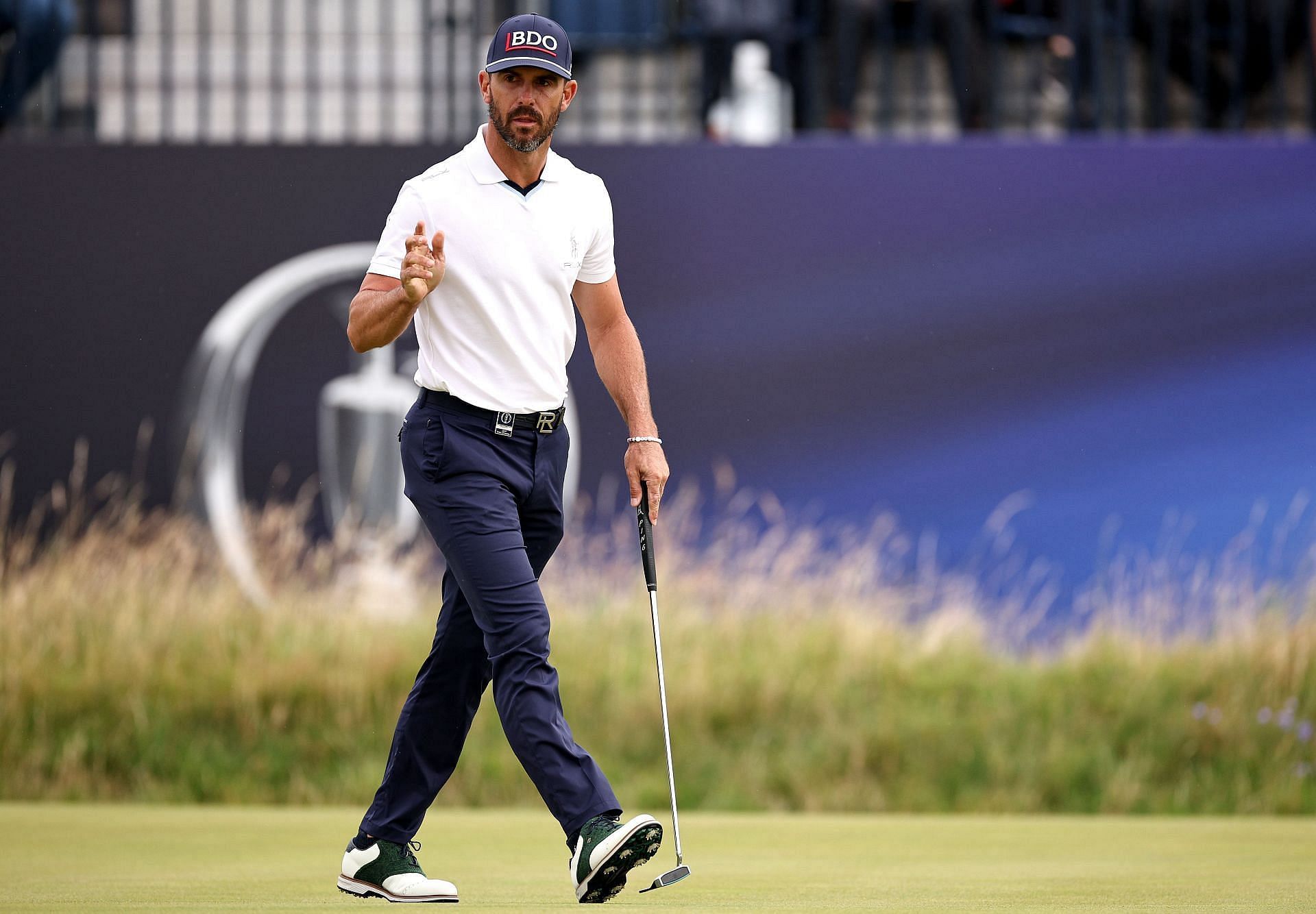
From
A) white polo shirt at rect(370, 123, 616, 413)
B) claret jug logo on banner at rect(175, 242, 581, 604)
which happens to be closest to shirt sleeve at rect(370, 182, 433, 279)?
white polo shirt at rect(370, 123, 616, 413)

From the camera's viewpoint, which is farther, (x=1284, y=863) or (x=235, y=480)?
(x=235, y=480)

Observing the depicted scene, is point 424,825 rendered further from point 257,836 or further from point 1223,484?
point 1223,484

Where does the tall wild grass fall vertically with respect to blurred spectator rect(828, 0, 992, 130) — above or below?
below

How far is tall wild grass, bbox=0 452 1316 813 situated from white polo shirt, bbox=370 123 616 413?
156 inches

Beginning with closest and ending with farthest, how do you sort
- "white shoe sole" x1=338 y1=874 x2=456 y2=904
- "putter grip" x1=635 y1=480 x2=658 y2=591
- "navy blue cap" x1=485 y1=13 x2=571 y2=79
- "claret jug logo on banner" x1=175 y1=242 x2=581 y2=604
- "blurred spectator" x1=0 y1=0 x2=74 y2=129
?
1. "navy blue cap" x1=485 y1=13 x2=571 y2=79
2. "white shoe sole" x1=338 y1=874 x2=456 y2=904
3. "putter grip" x1=635 y1=480 x2=658 y2=591
4. "claret jug logo on banner" x1=175 y1=242 x2=581 y2=604
5. "blurred spectator" x1=0 y1=0 x2=74 y2=129

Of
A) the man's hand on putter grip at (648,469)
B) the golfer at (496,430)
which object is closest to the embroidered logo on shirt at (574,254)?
the golfer at (496,430)

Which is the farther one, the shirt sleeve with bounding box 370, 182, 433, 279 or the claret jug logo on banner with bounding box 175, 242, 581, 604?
the claret jug logo on banner with bounding box 175, 242, 581, 604

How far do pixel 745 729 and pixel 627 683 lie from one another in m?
0.57

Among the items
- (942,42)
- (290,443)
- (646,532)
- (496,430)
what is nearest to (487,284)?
(496,430)

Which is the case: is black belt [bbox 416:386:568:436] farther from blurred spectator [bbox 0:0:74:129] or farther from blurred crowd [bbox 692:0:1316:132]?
blurred spectator [bbox 0:0:74:129]

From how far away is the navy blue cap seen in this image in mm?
4480

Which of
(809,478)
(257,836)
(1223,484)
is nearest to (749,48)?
(809,478)

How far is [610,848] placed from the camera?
4137 mm

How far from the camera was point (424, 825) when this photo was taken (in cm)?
728
